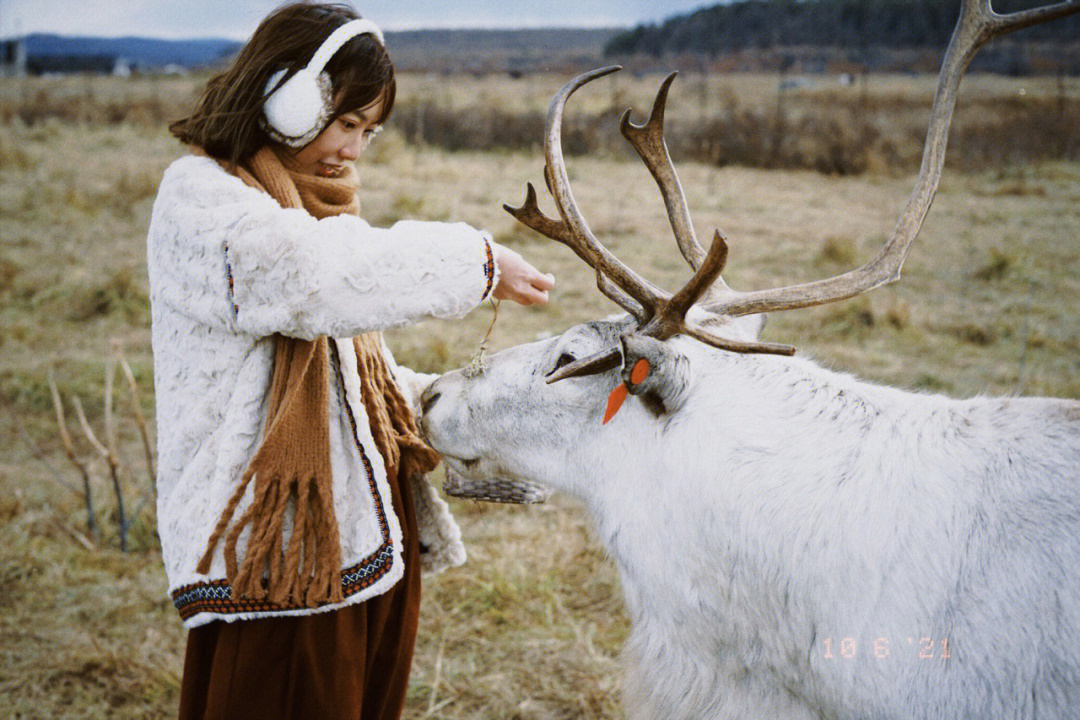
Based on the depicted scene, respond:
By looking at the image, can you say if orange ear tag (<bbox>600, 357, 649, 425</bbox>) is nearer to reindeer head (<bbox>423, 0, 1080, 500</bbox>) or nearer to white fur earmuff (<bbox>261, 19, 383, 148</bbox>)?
reindeer head (<bbox>423, 0, 1080, 500</bbox>)

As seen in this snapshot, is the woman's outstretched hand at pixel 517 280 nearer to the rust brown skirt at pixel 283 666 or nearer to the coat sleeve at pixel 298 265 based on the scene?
the coat sleeve at pixel 298 265

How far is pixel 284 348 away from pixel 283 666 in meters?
0.71

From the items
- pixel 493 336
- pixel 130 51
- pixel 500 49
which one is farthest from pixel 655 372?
pixel 130 51

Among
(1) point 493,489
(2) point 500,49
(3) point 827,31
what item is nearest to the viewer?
(1) point 493,489

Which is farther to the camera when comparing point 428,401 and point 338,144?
point 428,401

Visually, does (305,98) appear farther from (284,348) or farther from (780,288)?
(780,288)

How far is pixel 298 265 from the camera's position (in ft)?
5.33

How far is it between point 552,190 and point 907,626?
46.6 inches

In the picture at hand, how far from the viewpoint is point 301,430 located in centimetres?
179

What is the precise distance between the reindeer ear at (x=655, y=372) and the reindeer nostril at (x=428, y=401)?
627mm

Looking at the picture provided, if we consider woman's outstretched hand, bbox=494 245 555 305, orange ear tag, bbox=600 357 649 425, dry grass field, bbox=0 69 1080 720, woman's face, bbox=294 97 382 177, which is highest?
woman's face, bbox=294 97 382 177

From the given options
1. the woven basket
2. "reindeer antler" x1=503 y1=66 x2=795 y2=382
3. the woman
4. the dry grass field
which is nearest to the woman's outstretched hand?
the woman

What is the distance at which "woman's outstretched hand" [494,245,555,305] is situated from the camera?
6.21 ft

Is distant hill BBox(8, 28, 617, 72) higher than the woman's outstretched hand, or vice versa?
distant hill BBox(8, 28, 617, 72)
